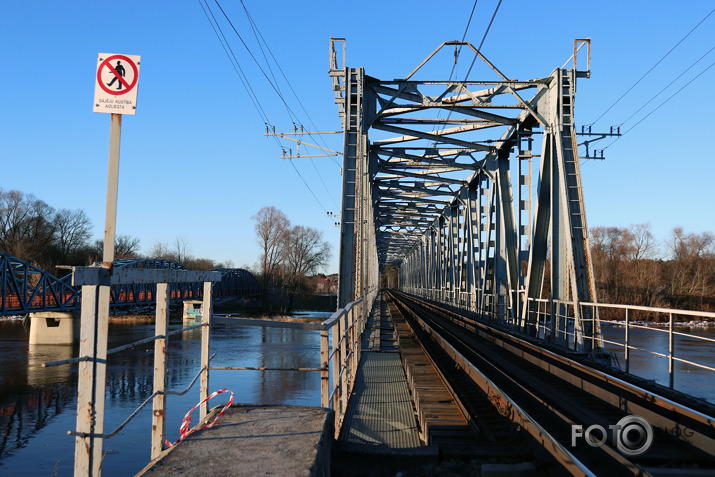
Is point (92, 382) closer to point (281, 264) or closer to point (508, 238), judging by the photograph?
point (508, 238)

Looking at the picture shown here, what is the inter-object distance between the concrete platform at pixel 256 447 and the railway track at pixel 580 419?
177 cm

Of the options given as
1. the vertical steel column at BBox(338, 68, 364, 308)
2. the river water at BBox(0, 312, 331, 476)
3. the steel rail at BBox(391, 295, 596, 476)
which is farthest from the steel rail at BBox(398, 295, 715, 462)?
the river water at BBox(0, 312, 331, 476)

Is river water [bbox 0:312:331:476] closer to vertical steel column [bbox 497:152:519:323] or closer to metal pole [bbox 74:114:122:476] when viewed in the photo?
metal pole [bbox 74:114:122:476]

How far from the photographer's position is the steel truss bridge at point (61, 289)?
107ft

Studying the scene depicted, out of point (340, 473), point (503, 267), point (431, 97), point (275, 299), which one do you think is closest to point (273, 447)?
point (340, 473)

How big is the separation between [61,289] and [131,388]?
23.9 metres

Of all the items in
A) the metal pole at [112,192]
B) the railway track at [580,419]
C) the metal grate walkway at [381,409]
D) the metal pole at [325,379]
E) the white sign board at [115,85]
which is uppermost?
the white sign board at [115,85]

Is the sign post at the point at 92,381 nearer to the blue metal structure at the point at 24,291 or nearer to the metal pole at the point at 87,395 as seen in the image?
the metal pole at the point at 87,395

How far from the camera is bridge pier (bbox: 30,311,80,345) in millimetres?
35812

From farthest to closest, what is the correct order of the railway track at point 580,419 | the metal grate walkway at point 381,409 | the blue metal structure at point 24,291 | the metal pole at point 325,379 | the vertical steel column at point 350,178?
the blue metal structure at point 24,291, the vertical steel column at point 350,178, the metal grate walkway at point 381,409, the metal pole at point 325,379, the railway track at point 580,419

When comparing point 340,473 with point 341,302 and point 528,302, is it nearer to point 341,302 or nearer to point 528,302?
point 341,302

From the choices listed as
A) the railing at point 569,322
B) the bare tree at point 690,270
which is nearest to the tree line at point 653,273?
the bare tree at point 690,270

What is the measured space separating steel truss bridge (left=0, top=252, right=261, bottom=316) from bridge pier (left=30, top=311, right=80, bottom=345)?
650mm

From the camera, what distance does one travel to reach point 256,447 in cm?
373
